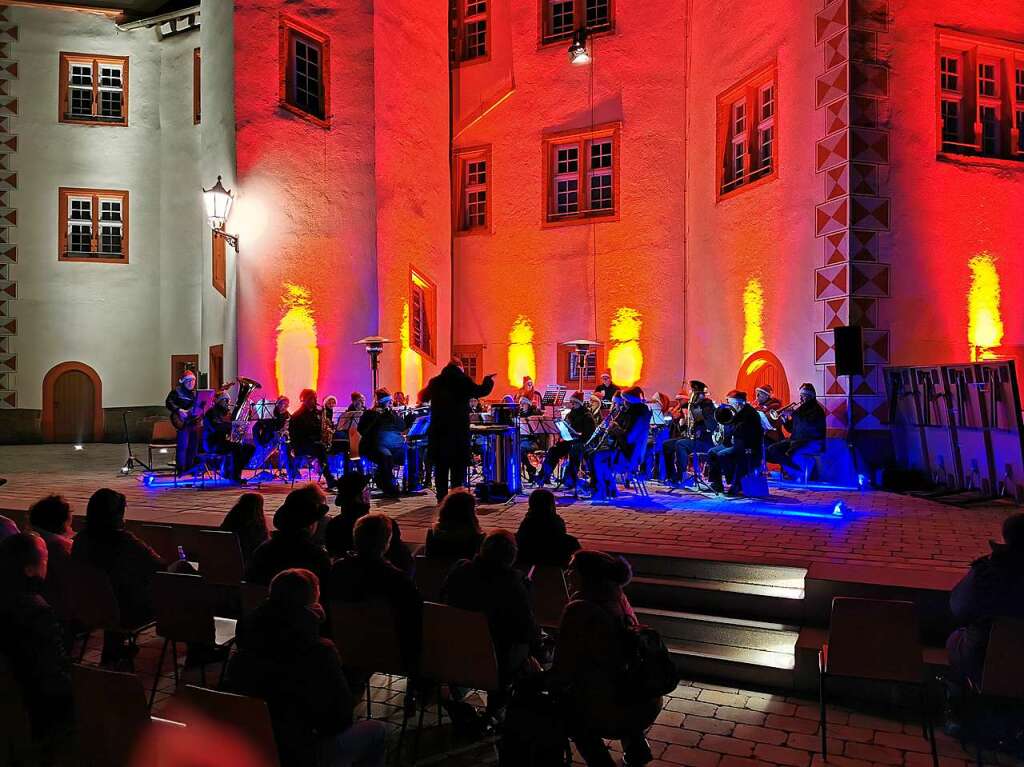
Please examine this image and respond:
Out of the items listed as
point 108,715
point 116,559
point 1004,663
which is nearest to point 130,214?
point 116,559

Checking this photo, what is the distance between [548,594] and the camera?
17.3 feet

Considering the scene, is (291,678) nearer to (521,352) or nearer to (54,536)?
(54,536)

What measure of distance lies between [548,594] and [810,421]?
23.8 ft

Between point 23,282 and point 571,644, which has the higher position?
point 23,282

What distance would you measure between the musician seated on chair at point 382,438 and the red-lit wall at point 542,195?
8061 millimetres

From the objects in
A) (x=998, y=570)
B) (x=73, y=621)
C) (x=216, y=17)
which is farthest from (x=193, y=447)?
(x=998, y=570)

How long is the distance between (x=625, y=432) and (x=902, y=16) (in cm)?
790

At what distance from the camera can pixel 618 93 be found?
18.3 m

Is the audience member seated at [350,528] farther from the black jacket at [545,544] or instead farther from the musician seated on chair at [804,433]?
the musician seated on chair at [804,433]

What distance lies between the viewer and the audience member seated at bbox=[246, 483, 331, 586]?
501 cm

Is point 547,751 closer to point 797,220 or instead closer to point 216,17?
point 797,220

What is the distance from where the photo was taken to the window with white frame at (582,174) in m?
18.5

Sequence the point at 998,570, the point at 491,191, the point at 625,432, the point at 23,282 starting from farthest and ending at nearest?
the point at 23,282 → the point at 491,191 → the point at 625,432 → the point at 998,570

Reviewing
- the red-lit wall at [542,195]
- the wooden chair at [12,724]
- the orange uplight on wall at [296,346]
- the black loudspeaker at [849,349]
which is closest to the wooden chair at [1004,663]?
the wooden chair at [12,724]
